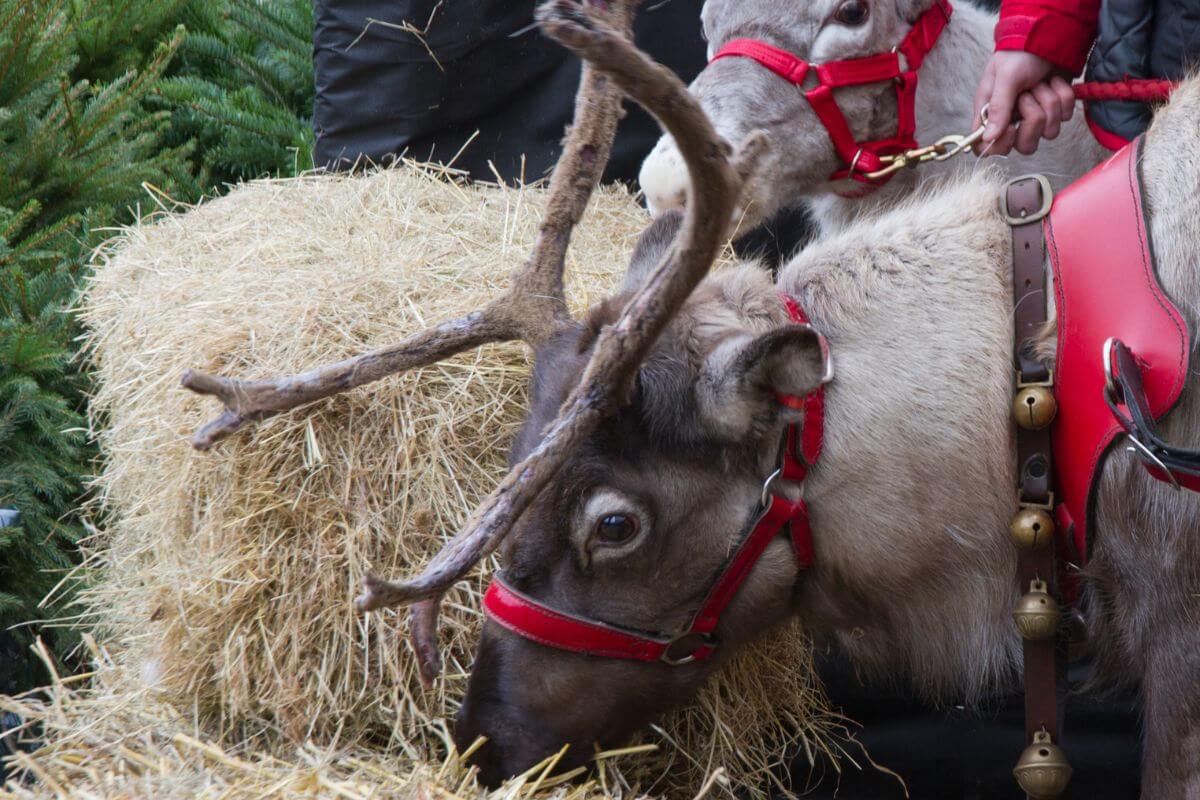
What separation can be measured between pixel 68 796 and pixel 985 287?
218 cm

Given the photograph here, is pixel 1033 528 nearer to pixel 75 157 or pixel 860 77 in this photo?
pixel 860 77

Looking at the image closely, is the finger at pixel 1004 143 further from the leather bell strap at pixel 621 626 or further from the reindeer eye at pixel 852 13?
the leather bell strap at pixel 621 626

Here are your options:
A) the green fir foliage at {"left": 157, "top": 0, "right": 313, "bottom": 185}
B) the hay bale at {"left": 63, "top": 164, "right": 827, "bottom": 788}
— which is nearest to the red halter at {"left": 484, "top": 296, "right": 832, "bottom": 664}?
the hay bale at {"left": 63, "top": 164, "right": 827, "bottom": 788}

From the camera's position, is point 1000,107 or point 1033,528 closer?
point 1033,528

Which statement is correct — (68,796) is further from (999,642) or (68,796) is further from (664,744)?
(999,642)

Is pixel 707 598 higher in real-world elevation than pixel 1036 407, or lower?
lower

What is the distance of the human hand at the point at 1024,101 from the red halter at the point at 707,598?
3.85ft

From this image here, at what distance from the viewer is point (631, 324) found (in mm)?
2201

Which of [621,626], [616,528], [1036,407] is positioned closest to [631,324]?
[616,528]

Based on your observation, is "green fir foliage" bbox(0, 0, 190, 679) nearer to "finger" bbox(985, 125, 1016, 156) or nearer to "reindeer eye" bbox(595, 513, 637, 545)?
"reindeer eye" bbox(595, 513, 637, 545)

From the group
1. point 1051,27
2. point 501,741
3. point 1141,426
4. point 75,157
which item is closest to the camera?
point 1141,426

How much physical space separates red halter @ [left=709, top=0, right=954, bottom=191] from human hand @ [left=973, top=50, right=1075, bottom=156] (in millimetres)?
398

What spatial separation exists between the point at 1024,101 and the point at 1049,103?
0.23ft

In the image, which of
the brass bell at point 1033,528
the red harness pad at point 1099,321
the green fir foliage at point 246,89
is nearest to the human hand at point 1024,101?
the red harness pad at point 1099,321
